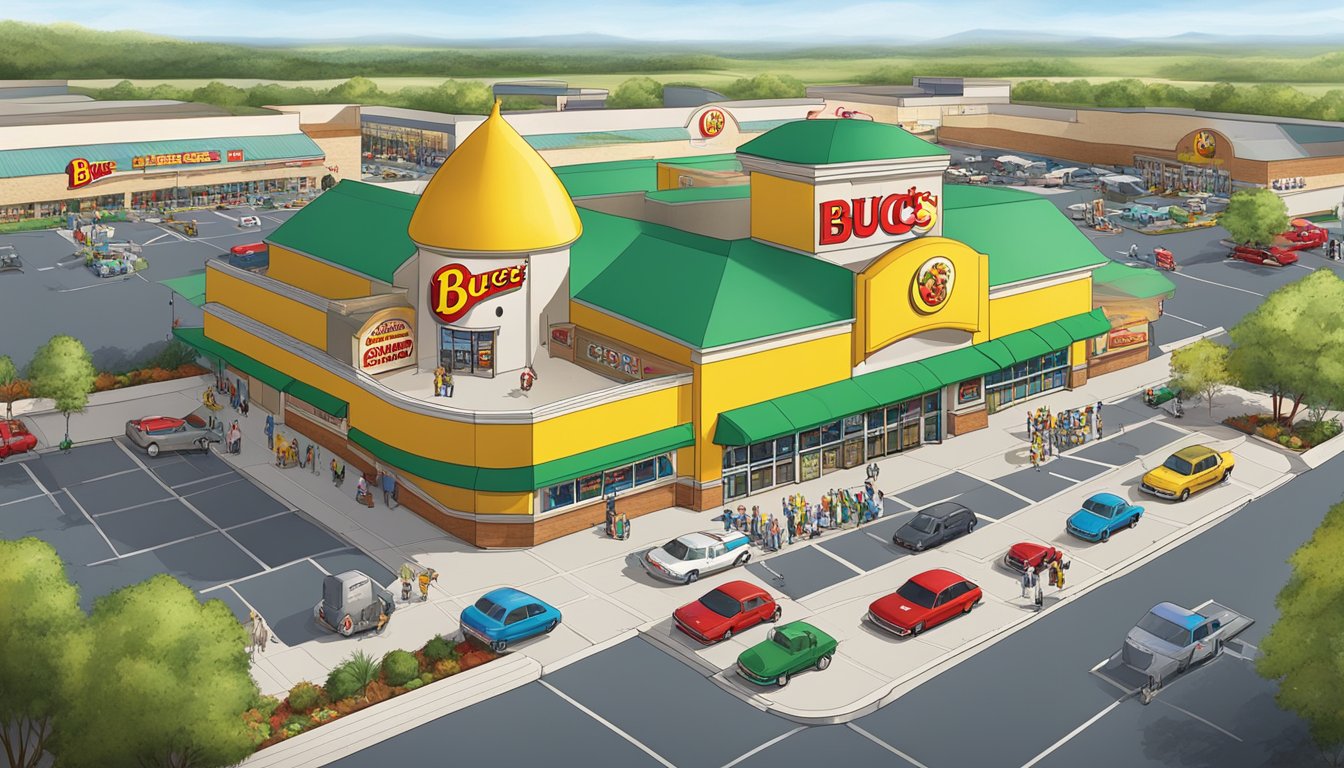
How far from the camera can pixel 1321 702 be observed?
1316 inches

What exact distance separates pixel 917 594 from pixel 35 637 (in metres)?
28.1

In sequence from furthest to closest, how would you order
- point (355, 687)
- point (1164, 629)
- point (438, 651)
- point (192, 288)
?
point (192, 288) < point (1164, 629) < point (438, 651) < point (355, 687)

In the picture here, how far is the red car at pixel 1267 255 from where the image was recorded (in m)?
101

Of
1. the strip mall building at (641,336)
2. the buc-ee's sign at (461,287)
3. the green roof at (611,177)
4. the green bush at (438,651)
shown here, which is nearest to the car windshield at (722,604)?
the green bush at (438,651)

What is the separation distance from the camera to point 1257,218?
332 feet

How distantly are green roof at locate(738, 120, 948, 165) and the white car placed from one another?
20082mm

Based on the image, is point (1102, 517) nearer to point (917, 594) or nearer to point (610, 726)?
point (917, 594)

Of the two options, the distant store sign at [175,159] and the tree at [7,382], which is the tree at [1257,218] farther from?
the distant store sign at [175,159]

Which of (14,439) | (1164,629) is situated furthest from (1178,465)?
(14,439)

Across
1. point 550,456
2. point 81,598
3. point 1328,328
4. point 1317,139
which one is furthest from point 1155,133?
point 81,598

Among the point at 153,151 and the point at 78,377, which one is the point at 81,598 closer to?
the point at 78,377

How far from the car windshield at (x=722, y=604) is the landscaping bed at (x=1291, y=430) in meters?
34.2

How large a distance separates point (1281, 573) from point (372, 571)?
116 ft

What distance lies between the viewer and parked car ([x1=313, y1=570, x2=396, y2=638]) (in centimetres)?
4322
